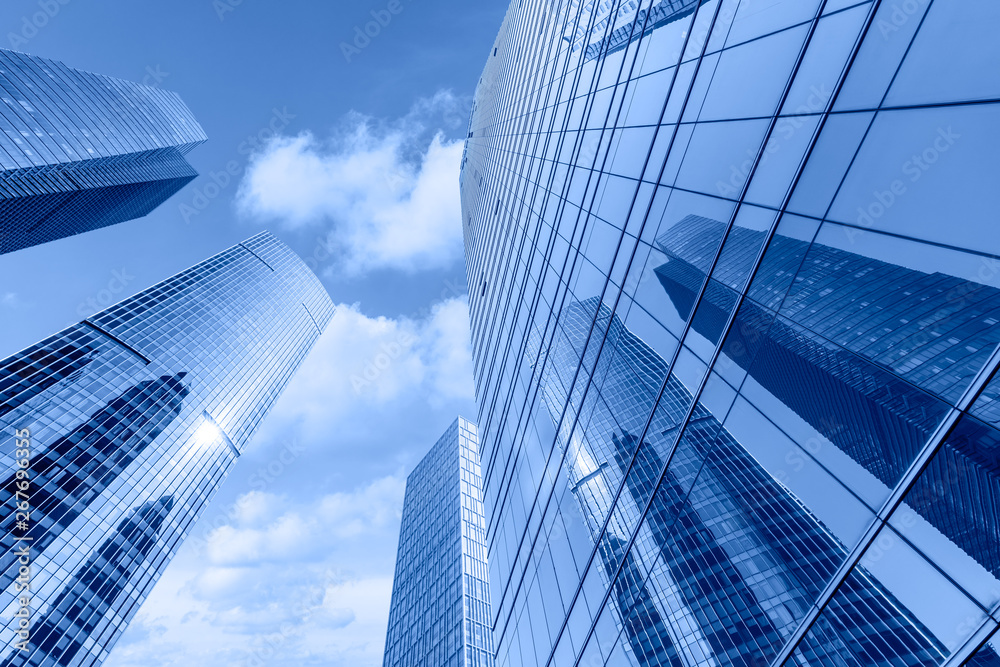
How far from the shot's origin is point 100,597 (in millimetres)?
98438

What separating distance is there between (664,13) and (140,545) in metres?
136

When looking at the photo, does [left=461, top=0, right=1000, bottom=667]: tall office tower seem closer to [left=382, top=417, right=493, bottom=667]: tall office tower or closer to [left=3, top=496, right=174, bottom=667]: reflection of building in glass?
[left=382, top=417, right=493, bottom=667]: tall office tower

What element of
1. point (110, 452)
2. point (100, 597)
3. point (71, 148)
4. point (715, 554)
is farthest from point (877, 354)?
point (71, 148)

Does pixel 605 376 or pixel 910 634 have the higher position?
pixel 605 376

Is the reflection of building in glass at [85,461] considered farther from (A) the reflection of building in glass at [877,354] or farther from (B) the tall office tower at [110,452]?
(A) the reflection of building in glass at [877,354]

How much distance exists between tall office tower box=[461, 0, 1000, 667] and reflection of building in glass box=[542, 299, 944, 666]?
0.17 feet

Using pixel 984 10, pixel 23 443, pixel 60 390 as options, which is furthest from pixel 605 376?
pixel 60 390

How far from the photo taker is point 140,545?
10950cm

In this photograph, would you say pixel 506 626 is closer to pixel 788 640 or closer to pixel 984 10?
pixel 788 640

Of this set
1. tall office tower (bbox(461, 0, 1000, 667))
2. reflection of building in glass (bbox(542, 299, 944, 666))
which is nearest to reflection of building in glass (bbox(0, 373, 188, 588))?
tall office tower (bbox(461, 0, 1000, 667))

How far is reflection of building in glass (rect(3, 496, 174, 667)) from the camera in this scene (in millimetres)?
87062

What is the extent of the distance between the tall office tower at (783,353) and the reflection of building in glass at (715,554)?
0.05 metres

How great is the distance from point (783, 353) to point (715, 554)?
4.38 meters

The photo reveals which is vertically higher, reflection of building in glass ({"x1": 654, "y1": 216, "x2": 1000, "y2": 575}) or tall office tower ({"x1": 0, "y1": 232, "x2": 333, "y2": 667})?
tall office tower ({"x1": 0, "y1": 232, "x2": 333, "y2": 667})
